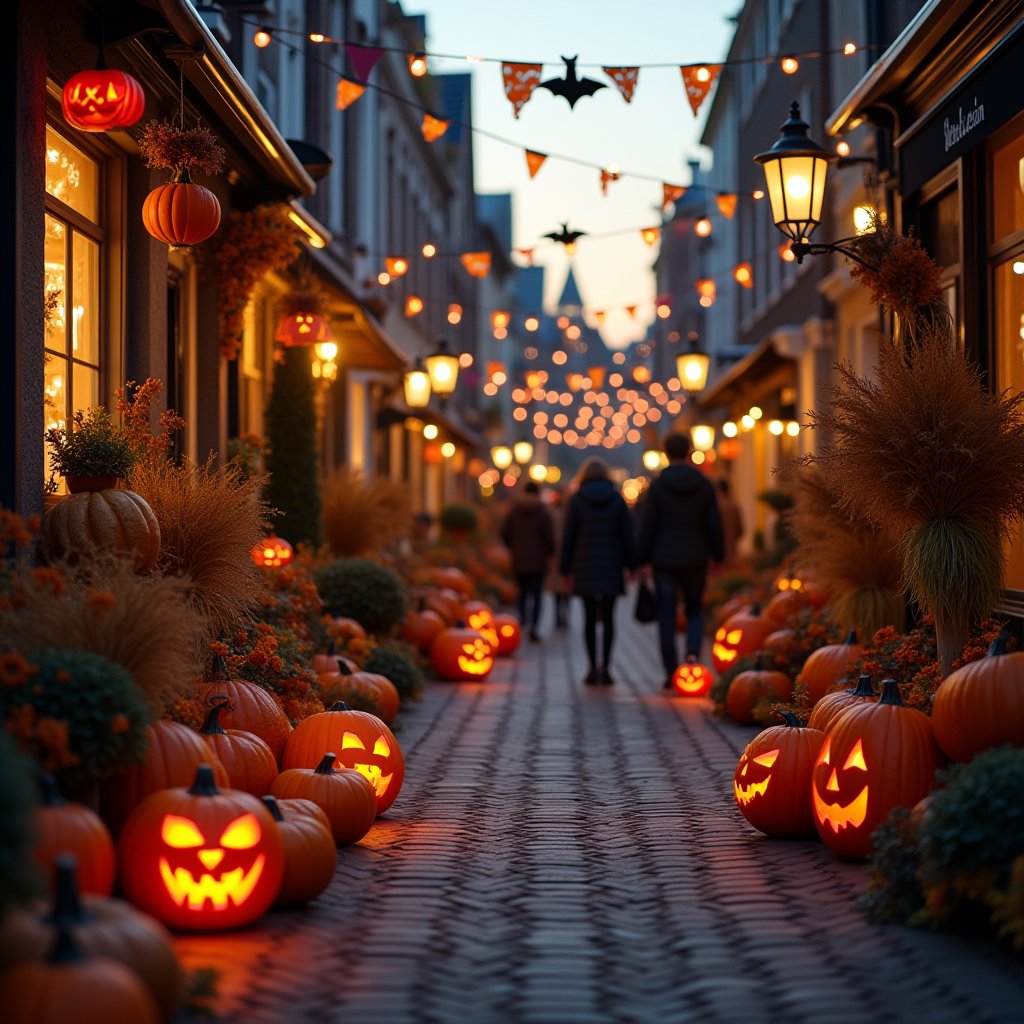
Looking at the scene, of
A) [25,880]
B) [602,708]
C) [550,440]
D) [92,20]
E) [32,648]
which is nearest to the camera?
[25,880]

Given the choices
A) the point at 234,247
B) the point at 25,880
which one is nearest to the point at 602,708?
the point at 234,247

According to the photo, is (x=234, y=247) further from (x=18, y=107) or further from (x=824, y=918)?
(x=824, y=918)

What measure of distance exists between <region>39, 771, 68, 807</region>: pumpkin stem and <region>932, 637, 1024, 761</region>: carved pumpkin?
3.09 meters

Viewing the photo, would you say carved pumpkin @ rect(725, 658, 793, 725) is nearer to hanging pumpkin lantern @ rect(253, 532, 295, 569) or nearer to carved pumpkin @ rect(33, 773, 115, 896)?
hanging pumpkin lantern @ rect(253, 532, 295, 569)

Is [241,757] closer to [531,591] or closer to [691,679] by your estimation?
[691,679]

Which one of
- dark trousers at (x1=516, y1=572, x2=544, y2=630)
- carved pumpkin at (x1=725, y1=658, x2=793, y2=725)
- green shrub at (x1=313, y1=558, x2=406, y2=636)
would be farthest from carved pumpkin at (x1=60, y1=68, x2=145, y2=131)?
dark trousers at (x1=516, y1=572, x2=544, y2=630)

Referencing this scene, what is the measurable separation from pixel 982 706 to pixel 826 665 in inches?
132

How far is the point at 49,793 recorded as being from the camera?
4363mm

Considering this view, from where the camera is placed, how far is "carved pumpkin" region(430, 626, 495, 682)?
43.0 ft

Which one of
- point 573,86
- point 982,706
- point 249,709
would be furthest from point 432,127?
point 982,706

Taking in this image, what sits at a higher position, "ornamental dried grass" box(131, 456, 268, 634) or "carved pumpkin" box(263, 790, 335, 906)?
"ornamental dried grass" box(131, 456, 268, 634)

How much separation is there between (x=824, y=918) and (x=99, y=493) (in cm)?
371

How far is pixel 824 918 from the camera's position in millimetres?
5031

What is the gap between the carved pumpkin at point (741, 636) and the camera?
12016 mm
